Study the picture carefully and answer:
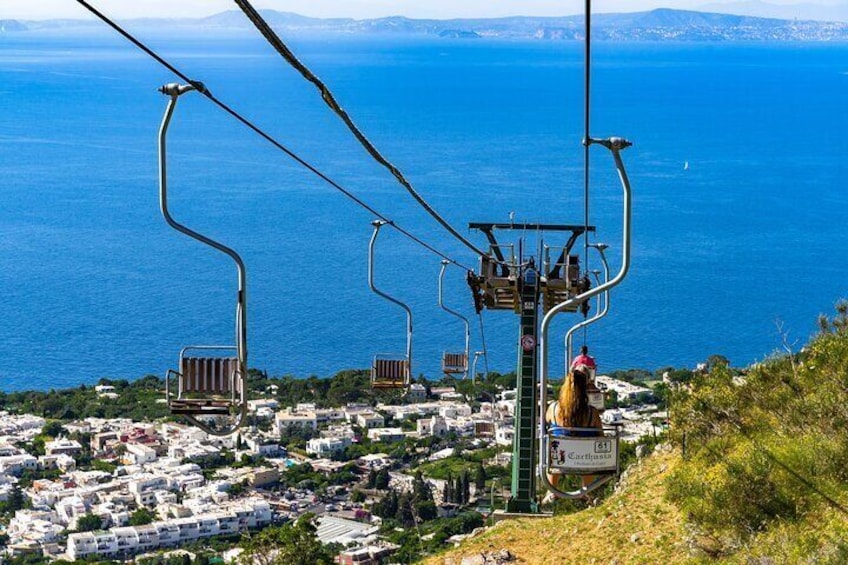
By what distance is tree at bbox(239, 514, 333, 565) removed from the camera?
1198 cm

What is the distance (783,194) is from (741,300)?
1977cm

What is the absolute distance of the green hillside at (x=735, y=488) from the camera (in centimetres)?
678

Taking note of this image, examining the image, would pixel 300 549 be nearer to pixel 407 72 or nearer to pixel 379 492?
pixel 379 492

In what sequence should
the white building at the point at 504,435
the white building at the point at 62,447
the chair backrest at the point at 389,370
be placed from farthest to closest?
the white building at the point at 62,447 < the white building at the point at 504,435 < the chair backrest at the point at 389,370

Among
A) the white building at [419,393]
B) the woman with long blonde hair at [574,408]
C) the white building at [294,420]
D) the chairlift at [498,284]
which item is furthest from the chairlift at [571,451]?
the white building at [419,393]

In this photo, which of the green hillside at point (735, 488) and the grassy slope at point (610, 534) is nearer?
the green hillside at point (735, 488)

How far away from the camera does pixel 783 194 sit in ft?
231

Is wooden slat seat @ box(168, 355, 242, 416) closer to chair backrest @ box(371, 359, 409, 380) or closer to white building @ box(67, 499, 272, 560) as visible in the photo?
chair backrest @ box(371, 359, 409, 380)

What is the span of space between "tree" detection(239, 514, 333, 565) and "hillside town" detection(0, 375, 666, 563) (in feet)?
31.9

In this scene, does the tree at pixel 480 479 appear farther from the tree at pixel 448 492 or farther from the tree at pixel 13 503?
the tree at pixel 13 503

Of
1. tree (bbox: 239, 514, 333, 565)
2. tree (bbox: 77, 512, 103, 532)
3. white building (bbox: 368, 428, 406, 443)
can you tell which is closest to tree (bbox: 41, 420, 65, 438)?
tree (bbox: 77, 512, 103, 532)

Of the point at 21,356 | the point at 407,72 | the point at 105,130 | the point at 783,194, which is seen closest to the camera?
the point at 21,356

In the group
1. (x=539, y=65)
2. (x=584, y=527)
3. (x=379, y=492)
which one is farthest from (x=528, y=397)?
(x=539, y=65)

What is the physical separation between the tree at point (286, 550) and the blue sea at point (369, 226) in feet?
93.6
